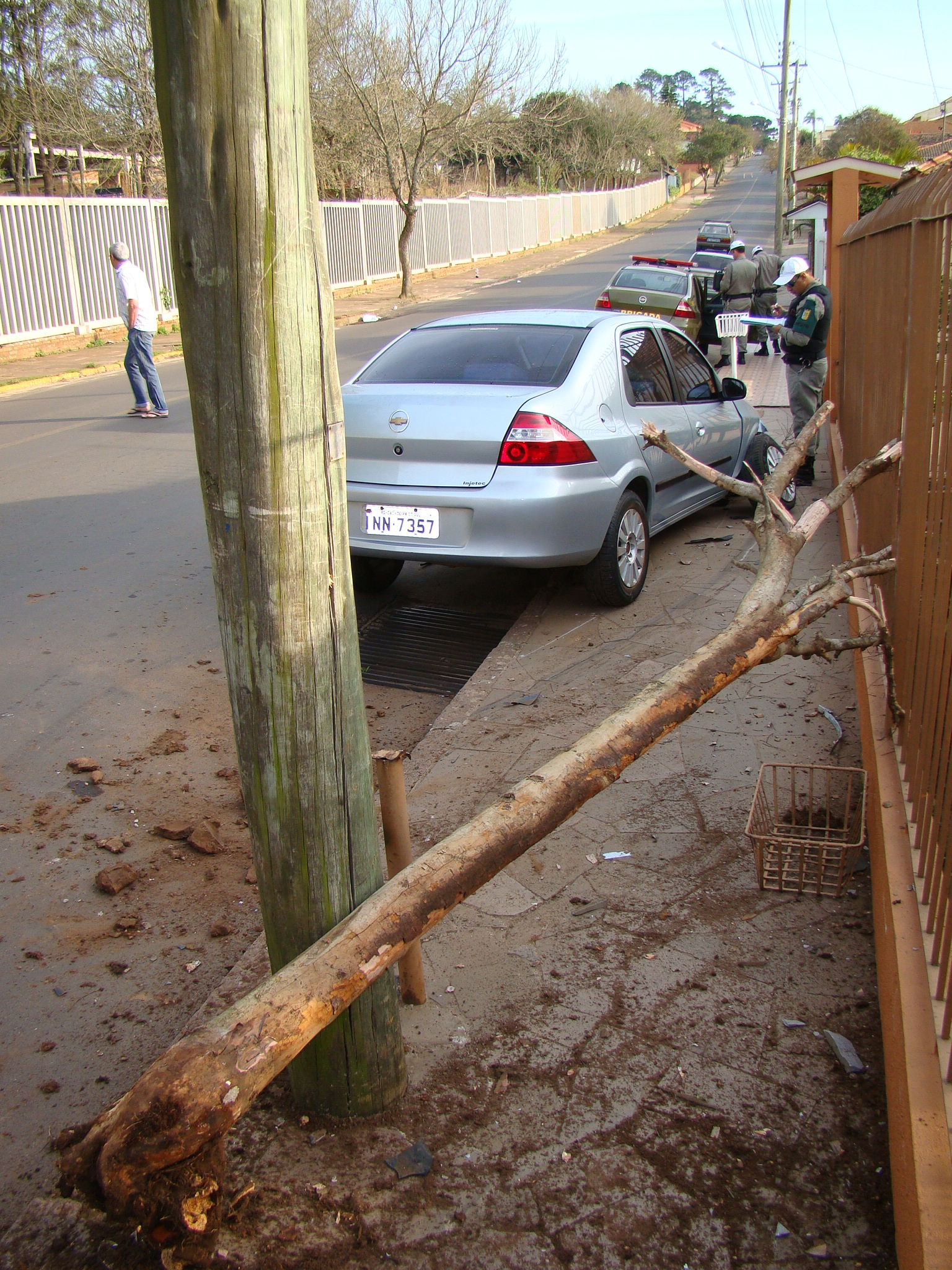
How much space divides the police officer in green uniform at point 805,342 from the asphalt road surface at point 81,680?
383cm

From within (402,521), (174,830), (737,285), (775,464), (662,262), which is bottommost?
(174,830)

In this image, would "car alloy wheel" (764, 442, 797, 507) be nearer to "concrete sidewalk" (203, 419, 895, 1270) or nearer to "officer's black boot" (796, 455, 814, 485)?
"officer's black boot" (796, 455, 814, 485)

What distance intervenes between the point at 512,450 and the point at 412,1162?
3894 millimetres

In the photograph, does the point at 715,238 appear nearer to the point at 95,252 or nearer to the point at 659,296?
the point at 659,296

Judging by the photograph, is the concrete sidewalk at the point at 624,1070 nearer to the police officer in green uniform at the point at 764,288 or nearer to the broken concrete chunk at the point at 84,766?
the broken concrete chunk at the point at 84,766

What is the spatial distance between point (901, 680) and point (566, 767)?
65.6 inches

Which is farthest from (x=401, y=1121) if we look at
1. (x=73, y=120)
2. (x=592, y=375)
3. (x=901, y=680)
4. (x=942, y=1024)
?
(x=73, y=120)

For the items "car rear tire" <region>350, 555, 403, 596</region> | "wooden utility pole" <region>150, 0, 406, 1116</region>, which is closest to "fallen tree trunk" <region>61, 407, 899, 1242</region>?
"wooden utility pole" <region>150, 0, 406, 1116</region>

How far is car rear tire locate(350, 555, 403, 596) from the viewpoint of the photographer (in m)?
6.66

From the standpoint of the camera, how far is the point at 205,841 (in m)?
4.06

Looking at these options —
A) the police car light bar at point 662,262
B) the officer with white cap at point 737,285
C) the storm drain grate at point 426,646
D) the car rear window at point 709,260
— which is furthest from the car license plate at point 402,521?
the car rear window at point 709,260

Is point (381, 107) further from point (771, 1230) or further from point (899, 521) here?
point (771, 1230)

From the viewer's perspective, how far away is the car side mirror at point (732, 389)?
7.84m

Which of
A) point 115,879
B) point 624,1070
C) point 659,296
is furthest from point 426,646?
point 659,296
